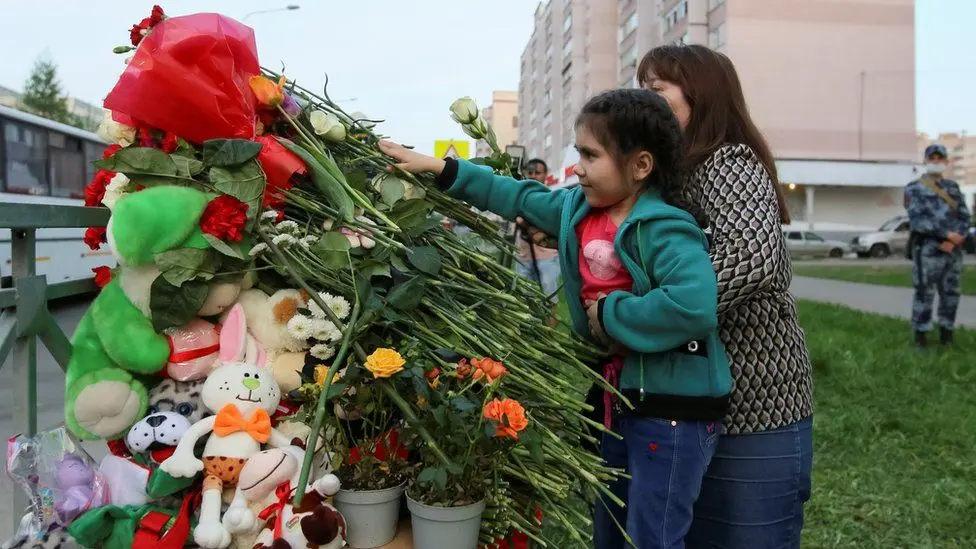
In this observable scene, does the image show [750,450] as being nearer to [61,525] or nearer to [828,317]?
[61,525]

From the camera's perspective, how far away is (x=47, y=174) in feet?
30.8

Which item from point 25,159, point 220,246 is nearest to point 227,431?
point 220,246

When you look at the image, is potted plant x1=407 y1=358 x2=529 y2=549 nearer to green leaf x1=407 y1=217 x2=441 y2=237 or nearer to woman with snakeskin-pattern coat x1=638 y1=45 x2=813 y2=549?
green leaf x1=407 y1=217 x2=441 y2=237

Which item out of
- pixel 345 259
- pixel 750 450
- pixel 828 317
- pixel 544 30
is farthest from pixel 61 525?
pixel 544 30

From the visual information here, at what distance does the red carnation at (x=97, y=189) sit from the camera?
5.90ft

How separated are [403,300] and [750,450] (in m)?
0.90

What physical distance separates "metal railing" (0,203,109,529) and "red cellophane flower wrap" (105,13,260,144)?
0.29 m

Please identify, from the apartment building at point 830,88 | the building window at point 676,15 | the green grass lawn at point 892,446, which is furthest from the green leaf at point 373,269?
the building window at point 676,15

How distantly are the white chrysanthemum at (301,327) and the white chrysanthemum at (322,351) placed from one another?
4 cm

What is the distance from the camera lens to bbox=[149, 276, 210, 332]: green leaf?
5.03 feet

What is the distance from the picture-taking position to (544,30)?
198 ft

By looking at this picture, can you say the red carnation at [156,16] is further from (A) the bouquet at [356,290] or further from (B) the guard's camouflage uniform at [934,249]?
(B) the guard's camouflage uniform at [934,249]

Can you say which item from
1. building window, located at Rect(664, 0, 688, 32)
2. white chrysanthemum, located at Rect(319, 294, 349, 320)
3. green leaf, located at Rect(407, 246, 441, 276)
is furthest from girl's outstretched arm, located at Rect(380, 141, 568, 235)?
building window, located at Rect(664, 0, 688, 32)

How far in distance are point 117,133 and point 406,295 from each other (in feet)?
2.76
